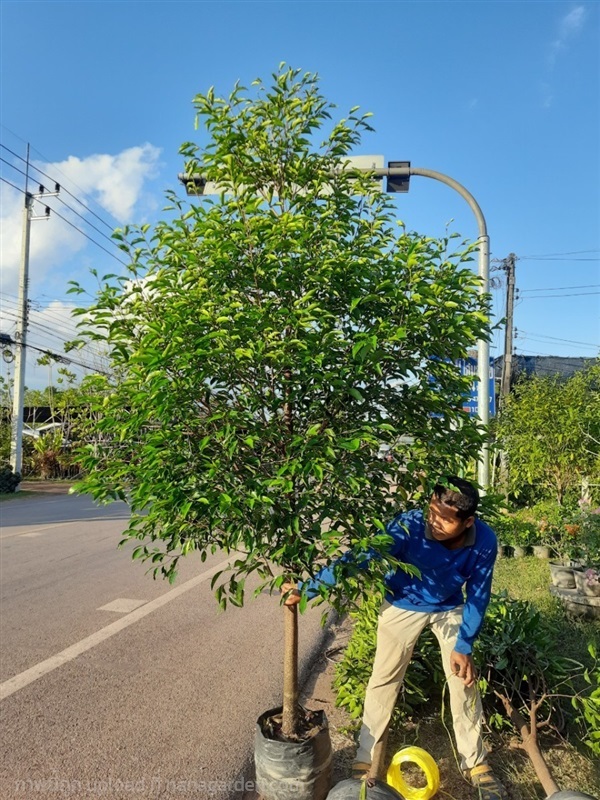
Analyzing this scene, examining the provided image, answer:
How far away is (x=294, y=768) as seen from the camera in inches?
111

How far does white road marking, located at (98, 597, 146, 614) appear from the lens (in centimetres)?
684

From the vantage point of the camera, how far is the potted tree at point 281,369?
2.51 m

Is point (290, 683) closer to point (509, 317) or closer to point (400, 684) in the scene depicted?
point (400, 684)

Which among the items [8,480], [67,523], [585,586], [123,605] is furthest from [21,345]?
[585,586]

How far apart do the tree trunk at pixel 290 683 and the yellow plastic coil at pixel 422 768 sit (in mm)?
504

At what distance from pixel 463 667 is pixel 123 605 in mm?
5019

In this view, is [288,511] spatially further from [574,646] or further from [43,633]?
[43,633]

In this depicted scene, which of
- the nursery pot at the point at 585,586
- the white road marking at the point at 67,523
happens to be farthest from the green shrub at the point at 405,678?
the white road marking at the point at 67,523

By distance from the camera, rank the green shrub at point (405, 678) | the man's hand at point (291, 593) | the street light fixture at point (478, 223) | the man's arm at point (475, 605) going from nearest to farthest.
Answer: the man's hand at point (291, 593) → the man's arm at point (475, 605) → the green shrub at point (405, 678) → the street light fixture at point (478, 223)

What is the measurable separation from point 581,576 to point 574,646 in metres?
1.30

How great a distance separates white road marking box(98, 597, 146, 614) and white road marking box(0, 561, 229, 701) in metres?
0.09

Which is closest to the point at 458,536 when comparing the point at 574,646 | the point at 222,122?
the point at 222,122

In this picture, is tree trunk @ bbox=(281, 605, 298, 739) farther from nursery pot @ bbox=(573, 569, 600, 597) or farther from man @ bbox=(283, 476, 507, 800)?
nursery pot @ bbox=(573, 569, 600, 597)

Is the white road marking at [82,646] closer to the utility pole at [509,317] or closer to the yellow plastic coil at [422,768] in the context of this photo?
the yellow plastic coil at [422,768]
